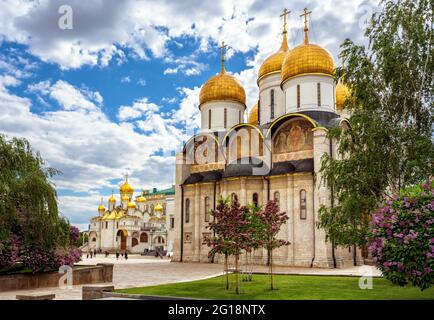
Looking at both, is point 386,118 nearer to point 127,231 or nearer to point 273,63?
point 273,63

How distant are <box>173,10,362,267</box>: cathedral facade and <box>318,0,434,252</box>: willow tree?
766cm

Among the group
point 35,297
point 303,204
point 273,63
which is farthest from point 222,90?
point 35,297

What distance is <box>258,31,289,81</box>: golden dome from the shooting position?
36.6 meters

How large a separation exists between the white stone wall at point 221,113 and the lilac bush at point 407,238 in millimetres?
26918

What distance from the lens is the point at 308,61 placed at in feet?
102

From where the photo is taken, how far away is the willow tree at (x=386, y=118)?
15633 mm

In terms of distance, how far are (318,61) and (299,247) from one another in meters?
12.7

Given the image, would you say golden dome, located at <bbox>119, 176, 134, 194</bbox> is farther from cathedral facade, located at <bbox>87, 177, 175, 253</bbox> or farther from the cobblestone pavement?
the cobblestone pavement

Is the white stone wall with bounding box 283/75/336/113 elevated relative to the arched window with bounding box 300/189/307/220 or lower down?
elevated

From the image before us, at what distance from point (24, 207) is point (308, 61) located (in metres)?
22.0

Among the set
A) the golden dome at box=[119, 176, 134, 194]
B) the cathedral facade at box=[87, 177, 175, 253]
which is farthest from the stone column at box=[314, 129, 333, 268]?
the golden dome at box=[119, 176, 134, 194]

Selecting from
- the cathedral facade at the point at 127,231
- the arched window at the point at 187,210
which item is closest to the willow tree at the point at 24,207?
the arched window at the point at 187,210
